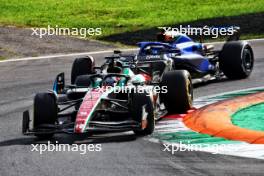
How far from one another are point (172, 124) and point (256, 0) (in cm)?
2283

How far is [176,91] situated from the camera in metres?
13.2

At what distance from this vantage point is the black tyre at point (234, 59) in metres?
16.8

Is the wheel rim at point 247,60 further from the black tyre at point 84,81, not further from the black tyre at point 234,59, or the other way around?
the black tyre at point 84,81

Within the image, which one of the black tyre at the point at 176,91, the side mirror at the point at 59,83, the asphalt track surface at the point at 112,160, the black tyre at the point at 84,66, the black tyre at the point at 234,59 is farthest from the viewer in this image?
the black tyre at the point at 234,59

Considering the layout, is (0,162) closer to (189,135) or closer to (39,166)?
(39,166)

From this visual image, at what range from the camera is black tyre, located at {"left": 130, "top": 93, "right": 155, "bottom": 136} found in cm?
1180

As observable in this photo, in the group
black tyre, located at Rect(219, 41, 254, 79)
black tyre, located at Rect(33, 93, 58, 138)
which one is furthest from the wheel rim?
black tyre, located at Rect(33, 93, 58, 138)

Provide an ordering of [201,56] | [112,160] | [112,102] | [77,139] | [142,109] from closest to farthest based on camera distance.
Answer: [112,160] < [142,109] < [77,139] < [112,102] < [201,56]

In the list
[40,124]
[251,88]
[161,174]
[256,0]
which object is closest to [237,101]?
[251,88]

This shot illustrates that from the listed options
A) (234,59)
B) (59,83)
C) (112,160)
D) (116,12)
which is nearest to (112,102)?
(112,160)

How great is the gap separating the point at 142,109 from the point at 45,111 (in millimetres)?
1452

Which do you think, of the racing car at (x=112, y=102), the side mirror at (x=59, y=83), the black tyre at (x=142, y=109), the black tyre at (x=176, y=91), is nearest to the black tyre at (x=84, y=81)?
the racing car at (x=112, y=102)

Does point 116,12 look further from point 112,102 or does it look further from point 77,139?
point 77,139

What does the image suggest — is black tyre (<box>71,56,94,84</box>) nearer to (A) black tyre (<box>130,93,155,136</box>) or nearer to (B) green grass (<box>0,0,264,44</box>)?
(A) black tyre (<box>130,93,155,136</box>)
